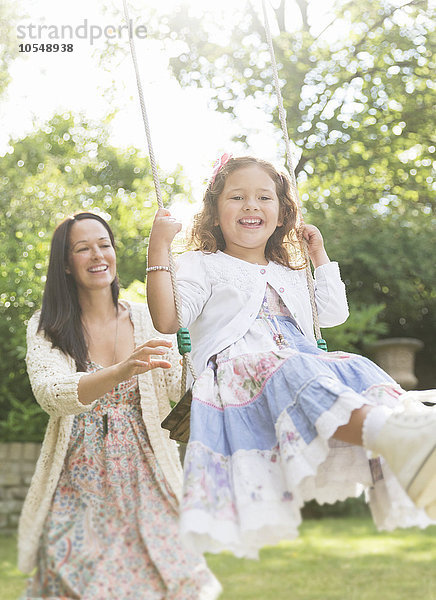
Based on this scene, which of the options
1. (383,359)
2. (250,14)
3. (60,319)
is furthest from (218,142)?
(60,319)

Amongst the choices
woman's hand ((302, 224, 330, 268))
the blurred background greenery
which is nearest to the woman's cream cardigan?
woman's hand ((302, 224, 330, 268))

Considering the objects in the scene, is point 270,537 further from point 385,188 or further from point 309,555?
point 385,188

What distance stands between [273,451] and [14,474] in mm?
5306

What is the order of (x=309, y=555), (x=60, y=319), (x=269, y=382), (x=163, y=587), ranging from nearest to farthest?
(x=269, y=382) < (x=163, y=587) < (x=60, y=319) < (x=309, y=555)

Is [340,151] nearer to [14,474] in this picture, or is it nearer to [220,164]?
[14,474]

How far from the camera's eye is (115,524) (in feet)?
9.30

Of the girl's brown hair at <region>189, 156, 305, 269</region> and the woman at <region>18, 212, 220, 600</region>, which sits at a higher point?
the girl's brown hair at <region>189, 156, 305, 269</region>

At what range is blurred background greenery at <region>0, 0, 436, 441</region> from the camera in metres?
8.50

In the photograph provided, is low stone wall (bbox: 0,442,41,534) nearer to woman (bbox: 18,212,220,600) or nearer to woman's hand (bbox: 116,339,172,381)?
woman (bbox: 18,212,220,600)

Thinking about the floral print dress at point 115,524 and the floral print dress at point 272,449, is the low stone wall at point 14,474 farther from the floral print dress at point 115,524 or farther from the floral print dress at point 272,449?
the floral print dress at point 272,449

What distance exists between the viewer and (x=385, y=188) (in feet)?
31.4

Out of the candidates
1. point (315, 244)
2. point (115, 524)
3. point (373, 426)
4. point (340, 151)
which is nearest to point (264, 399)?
point (373, 426)

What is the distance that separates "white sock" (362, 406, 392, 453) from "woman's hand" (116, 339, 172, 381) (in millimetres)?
670

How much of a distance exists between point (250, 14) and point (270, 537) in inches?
337
